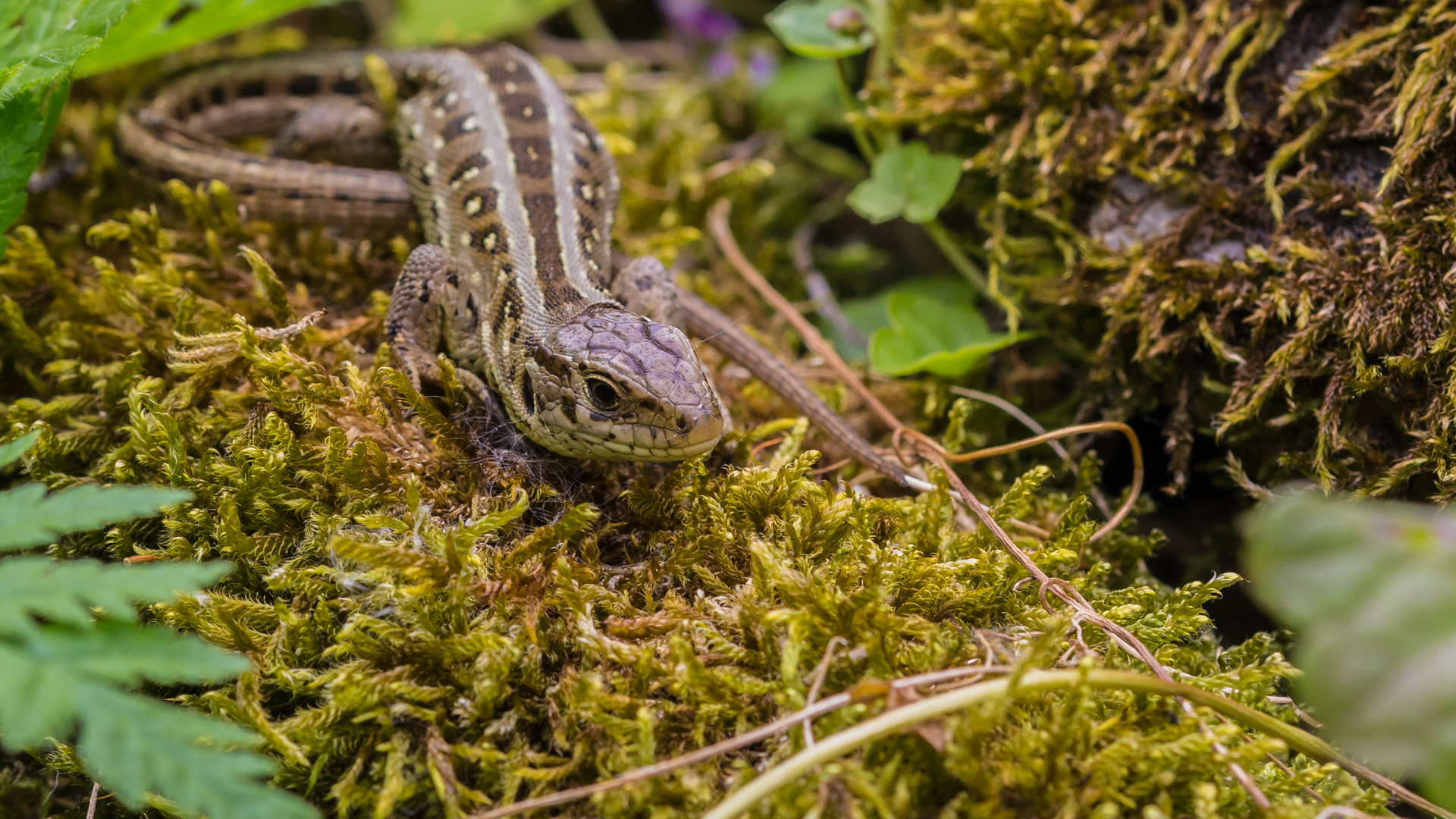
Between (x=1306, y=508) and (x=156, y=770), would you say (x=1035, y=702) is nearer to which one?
(x=1306, y=508)

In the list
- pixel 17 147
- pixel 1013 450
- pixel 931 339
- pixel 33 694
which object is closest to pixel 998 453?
pixel 1013 450

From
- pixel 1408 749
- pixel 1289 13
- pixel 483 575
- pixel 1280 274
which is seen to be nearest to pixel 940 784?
pixel 1408 749

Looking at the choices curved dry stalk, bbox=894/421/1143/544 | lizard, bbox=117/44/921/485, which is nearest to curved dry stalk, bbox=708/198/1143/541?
curved dry stalk, bbox=894/421/1143/544

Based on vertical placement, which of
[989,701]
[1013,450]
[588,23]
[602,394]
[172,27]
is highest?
[172,27]

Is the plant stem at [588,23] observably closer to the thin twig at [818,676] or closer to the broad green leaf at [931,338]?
the broad green leaf at [931,338]

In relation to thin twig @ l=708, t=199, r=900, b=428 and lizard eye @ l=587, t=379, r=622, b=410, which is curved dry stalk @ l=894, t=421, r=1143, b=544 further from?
lizard eye @ l=587, t=379, r=622, b=410

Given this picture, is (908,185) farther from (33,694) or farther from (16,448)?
(33,694)

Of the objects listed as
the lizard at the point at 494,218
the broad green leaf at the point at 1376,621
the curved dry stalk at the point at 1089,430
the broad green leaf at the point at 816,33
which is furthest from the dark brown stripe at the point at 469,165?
the broad green leaf at the point at 1376,621
